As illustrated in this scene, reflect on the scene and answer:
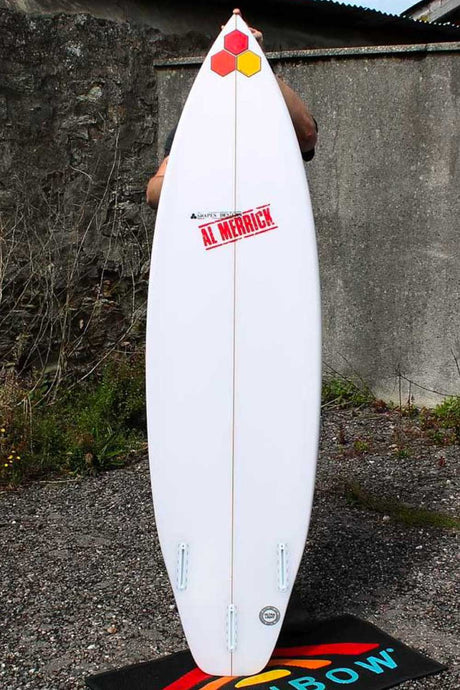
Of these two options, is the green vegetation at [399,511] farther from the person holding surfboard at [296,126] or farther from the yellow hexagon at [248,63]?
the yellow hexagon at [248,63]

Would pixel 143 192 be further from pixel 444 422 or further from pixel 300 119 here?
pixel 300 119

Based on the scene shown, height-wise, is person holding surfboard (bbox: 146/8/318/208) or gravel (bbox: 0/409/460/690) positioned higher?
person holding surfboard (bbox: 146/8/318/208)

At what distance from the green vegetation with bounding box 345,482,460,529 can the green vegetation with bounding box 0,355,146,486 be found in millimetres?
1275

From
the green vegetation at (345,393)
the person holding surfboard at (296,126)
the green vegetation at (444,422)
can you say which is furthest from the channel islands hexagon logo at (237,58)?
the green vegetation at (345,393)

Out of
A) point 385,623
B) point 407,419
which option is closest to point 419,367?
point 407,419

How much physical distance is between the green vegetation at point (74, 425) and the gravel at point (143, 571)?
0.42 ft

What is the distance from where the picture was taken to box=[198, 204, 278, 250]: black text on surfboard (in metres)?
2.30

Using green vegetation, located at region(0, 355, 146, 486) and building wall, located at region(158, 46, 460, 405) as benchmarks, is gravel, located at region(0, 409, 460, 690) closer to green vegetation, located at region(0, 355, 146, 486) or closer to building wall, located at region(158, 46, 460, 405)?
green vegetation, located at region(0, 355, 146, 486)

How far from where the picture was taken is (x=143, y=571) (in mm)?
3014

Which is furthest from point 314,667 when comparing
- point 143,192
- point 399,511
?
point 143,192

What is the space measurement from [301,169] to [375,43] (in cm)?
439

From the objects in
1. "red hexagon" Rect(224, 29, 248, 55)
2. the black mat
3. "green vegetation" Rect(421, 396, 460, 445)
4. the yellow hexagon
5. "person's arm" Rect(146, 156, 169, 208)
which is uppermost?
"red hexagon" Rect(224, 29, 248, 55)

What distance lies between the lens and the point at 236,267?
230 centimetres

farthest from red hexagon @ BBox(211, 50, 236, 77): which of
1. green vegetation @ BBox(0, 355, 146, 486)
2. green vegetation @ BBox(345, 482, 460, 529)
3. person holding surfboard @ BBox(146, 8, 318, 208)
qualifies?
green vegetation @ BBox(0, 355, 146, 486)
